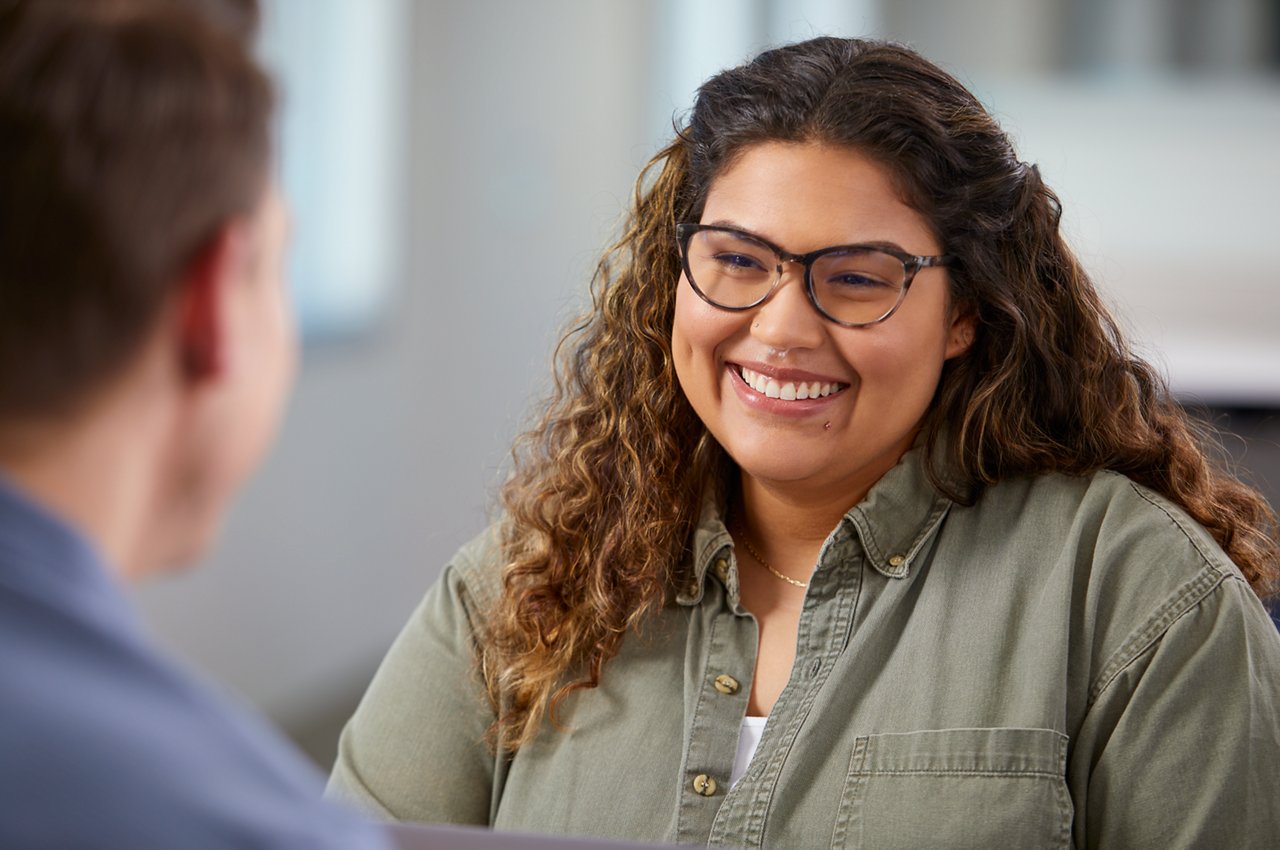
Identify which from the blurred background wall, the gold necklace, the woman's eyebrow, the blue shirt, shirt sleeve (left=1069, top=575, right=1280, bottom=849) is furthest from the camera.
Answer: the blurred background wall

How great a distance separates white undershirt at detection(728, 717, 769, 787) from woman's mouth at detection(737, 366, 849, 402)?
0.92ft

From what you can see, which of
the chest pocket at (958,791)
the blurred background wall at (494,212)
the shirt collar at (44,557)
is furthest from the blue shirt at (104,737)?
the blurred background wall at (494,212)

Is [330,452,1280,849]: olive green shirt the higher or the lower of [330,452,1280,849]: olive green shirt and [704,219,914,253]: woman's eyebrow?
the lower

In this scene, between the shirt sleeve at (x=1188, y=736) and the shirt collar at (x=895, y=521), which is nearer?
the shirt sleeve at (x=1188, y=736)

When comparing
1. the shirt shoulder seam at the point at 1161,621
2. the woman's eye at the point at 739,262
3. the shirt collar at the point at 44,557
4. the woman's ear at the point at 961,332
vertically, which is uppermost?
the shirt collar at the point at 44,557

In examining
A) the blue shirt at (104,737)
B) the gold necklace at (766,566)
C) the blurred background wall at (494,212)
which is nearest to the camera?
the blue shirt at (104,737)

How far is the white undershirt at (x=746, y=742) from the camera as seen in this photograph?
1.27m

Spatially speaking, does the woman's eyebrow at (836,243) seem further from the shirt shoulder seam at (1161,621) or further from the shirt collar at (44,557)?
the shirt collar at (44,557)

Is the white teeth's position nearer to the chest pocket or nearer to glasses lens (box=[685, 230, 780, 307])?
glasses lens (box=[685, 230, 780, 307])

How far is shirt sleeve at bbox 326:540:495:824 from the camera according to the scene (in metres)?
1.36

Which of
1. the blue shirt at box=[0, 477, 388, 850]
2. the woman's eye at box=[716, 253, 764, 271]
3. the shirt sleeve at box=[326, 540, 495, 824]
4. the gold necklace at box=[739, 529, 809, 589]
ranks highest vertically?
the woman's eye at box=[716, 253, 764, 271]

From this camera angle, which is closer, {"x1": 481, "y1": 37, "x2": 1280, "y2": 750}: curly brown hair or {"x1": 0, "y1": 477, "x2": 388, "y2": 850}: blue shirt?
{"x1": 0, "y1": 477, "x2": 388, "y2": 850}: blue shirt

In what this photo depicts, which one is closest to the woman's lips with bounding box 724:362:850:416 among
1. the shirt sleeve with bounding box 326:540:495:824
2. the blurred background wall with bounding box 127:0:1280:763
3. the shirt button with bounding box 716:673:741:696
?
the shirt button with bounding box 716:673:741:696

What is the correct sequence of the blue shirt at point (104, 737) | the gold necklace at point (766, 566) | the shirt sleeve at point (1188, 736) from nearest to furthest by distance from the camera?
the blue shirt at point (104, 737) → the shirt sleeve at point (1188, 736) → the gold necklace at point (766, 566)
